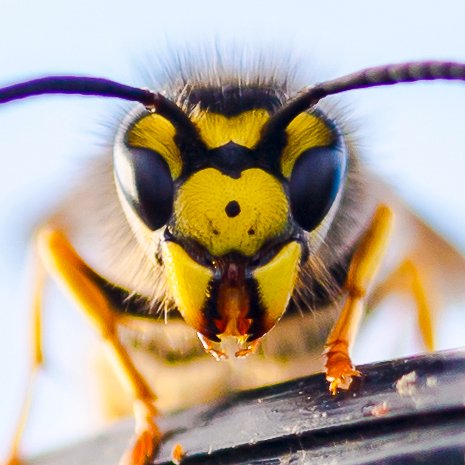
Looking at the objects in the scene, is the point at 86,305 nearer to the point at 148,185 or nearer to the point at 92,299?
the point at 92,299

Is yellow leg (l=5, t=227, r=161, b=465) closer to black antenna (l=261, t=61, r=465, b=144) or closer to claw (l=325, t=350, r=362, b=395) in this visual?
claw (l=325, t=350, r=362, b=395)

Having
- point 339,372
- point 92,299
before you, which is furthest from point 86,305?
point 339,372

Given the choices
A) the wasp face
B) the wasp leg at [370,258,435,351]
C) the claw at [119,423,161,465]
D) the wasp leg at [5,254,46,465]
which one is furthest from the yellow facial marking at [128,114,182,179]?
the wasp leg at [370,258,435,351]

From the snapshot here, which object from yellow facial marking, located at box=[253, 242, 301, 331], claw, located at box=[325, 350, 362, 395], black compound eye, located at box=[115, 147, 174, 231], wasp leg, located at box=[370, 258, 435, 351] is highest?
black compound eye, located at box=[115, 147, 174, 231]

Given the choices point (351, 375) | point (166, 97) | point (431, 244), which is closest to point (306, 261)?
point (166, 97)

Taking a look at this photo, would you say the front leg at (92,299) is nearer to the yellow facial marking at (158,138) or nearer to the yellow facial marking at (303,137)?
the yellow facial marking at (158,138)

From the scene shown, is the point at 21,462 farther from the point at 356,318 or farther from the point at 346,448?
the point at 346,448

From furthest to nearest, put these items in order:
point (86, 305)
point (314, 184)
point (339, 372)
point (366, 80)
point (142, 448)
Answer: point (86, 305) < point (314, 184) < point (366, 80) < point (142, 448) < point (339, 372)
